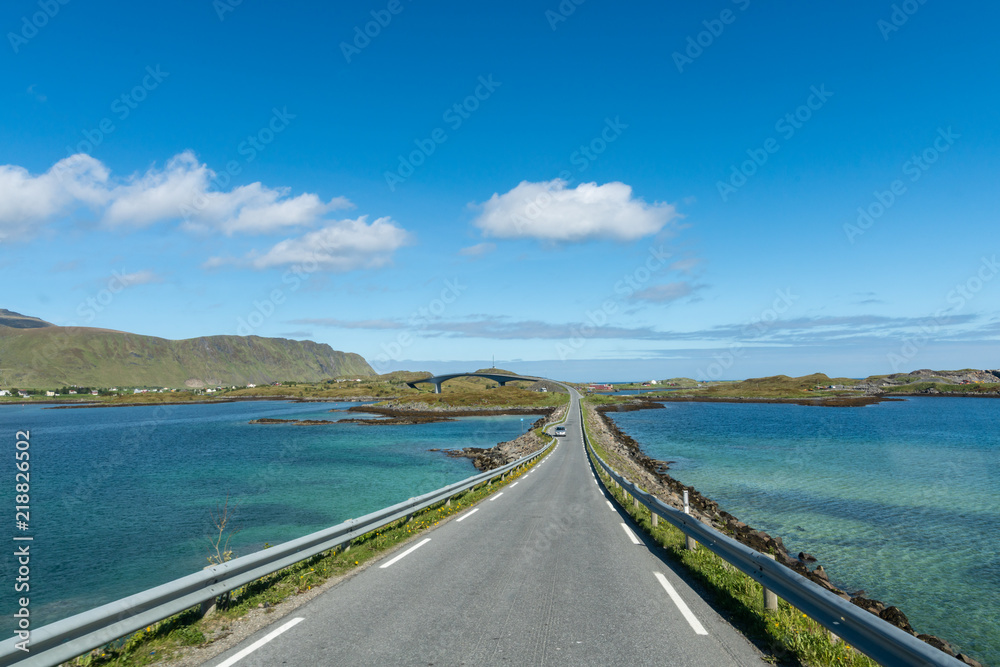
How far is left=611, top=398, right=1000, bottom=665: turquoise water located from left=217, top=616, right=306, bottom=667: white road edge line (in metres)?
13.8

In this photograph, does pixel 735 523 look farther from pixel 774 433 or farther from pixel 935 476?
pixel 774 433

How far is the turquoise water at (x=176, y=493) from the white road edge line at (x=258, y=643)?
11.4m

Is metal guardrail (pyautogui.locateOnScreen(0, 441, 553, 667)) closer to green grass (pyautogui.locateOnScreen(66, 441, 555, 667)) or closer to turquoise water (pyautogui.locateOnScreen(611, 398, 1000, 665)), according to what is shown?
green grass (pyautogui.locateOnScreen(66, 441, 555, 667))

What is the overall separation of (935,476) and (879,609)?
31092mm

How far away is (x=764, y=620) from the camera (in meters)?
6.95

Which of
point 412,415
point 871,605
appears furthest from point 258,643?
point 412,415

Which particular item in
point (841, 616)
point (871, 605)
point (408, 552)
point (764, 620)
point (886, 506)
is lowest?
point (886, 506)

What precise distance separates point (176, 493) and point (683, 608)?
34.0 meters

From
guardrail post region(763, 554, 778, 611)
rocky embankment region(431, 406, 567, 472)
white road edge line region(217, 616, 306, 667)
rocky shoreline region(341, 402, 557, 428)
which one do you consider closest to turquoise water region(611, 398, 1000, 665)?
guardrail post region(763, 554, 778, 611)

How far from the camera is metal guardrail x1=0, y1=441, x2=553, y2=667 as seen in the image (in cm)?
484

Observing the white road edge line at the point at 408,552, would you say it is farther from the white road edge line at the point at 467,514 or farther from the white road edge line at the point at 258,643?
the white road edge line at the point at 258,643

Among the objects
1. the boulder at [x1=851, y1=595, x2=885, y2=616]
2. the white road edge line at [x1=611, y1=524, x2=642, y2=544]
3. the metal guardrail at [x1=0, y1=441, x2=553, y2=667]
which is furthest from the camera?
the white road edge line at [x1=611, y1=524, x2=642, y2=544]

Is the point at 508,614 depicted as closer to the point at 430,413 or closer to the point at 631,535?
the point at 631,535

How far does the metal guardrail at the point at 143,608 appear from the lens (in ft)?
15.9
